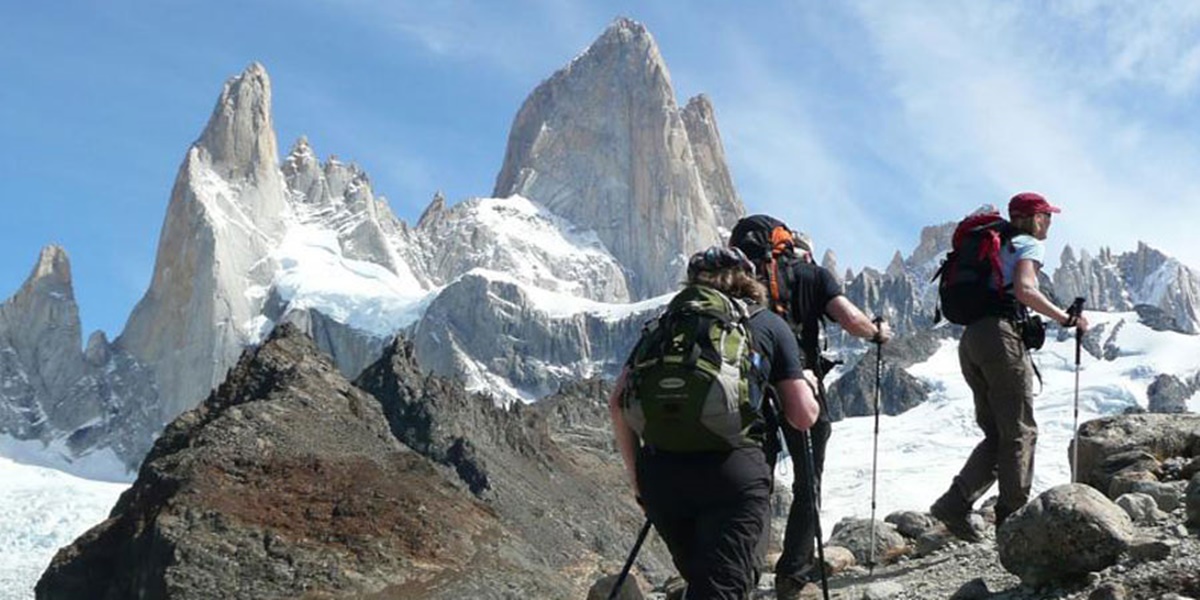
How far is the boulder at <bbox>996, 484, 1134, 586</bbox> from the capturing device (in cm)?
800

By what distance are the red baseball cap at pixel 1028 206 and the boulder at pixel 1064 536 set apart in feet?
7.08

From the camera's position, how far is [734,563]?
600 cm

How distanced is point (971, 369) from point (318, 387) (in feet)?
199

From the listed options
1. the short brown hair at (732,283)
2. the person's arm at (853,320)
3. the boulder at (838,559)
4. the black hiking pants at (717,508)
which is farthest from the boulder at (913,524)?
the black hiking pants at (717,508)

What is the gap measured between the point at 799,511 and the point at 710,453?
2.79 metres

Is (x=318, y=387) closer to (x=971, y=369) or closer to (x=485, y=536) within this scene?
(x=485, y=536)

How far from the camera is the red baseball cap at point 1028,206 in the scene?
9.63m

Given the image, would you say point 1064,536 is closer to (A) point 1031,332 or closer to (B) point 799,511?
(B) point 799,511

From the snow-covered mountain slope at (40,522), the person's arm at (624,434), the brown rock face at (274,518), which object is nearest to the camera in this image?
the person's arm at (624,434)

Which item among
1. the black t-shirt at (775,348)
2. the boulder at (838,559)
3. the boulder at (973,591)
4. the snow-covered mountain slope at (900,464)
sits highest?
the snow-covered mountain slope at (900,464)

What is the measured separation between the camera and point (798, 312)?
846cm

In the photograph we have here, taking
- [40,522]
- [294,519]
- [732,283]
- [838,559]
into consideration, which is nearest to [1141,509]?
[838,559]

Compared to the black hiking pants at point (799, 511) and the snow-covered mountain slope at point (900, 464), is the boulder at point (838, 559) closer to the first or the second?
the black hiking pants at point (799, 511)

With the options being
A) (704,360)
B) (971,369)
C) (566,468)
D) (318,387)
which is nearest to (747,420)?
(704,360)
